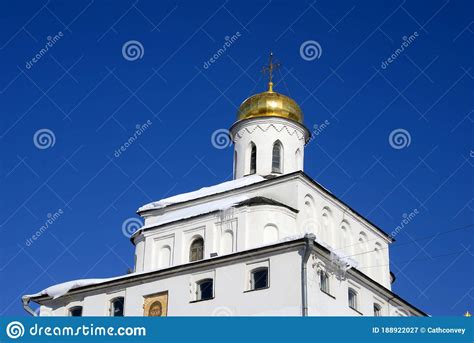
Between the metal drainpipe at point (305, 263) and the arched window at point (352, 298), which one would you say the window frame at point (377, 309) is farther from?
the metal drainpipe at point (305, 263)

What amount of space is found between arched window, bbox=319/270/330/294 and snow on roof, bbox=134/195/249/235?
195 inches

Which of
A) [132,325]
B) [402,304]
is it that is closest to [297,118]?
[402,304]

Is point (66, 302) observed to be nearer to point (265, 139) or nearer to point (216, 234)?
point (216, 234)

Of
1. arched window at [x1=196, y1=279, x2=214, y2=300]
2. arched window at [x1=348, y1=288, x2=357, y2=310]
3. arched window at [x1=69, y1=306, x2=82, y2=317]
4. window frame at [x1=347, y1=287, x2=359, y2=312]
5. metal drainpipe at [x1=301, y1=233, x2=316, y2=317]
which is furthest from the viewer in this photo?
arched window at [x1=69, y1=306, x2=82, y2=317]

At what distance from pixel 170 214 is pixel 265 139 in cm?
554

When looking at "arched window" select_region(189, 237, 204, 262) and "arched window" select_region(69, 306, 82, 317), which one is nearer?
"arched window" select_region(189, 237, 204, 262)

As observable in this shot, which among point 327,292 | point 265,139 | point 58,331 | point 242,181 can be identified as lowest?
point 58,331

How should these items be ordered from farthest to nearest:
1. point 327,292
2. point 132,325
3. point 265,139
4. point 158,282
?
point 265,139, point 158,282, point 327,292, point 132,325

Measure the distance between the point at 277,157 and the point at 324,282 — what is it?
8910 mm

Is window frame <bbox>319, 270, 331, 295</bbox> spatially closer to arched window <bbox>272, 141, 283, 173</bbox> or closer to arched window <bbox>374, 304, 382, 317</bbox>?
arched window <bbox>374, 304, 382, 317</bbox>

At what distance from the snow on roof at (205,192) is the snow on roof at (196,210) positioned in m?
0.46

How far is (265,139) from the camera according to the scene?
35.6 m

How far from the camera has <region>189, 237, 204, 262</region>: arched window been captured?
31.2 metres

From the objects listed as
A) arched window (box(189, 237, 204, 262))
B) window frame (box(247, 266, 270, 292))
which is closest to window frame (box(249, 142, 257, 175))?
arched window (box(189, 237, 204, 262))
